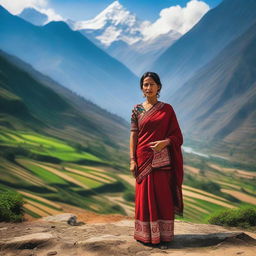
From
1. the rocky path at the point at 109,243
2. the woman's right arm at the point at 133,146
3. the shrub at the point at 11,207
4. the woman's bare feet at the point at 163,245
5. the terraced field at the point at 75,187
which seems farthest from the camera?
the terraced field at the point at 75,187

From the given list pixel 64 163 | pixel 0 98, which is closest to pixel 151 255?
pixel 64 163

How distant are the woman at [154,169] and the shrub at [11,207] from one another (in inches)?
151

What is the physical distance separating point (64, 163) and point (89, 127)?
6907 cm

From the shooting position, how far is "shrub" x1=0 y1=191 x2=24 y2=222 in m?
8.88

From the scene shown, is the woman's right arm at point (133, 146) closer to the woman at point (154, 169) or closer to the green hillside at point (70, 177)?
the woman at point (154, 169)

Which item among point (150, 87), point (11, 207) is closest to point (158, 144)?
point (150, 87)

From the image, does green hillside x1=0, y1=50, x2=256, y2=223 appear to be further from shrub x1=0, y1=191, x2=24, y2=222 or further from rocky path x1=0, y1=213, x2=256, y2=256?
rocky path x1=0, y1=213, x2=256, y2=256

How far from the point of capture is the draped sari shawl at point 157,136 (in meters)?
6.55

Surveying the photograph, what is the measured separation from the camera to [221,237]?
6.84 meters

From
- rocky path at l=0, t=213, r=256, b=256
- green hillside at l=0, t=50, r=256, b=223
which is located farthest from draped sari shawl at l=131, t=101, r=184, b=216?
green hillside at l=0, t=50, r=256, b=223

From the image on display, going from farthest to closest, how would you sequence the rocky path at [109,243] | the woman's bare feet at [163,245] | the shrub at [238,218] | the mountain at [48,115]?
1. the mountain at [48,115]
2. the shrub at [238,218]
3. the woman's bare feet at [163,245]
4. the rocky path at [109,243]

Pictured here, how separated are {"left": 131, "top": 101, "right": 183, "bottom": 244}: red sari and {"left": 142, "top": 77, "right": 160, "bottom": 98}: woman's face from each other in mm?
227

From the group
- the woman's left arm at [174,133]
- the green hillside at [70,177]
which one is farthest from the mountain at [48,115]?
the woman's left arm at [174,133]

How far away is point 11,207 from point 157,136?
4.98 meters
